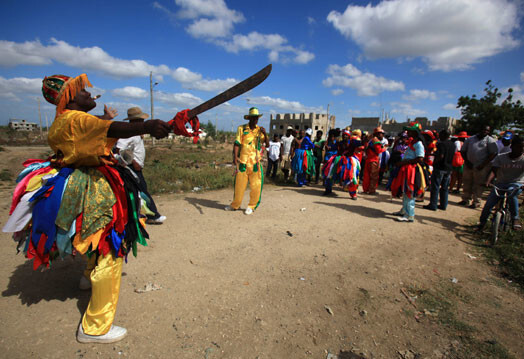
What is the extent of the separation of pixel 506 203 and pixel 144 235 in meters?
5.70

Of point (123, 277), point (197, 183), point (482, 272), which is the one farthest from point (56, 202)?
point (197, 183)

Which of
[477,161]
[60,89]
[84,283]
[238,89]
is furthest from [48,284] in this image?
[477,161]

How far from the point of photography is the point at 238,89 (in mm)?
2160

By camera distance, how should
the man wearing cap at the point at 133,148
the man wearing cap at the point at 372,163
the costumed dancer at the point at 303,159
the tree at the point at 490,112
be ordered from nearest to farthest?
the man wearing cap at the point at 133,148 < the man wearing cap at the point at 372,163 < the costumed dancer at the point at 303,159 < the tree at the point at 490,112

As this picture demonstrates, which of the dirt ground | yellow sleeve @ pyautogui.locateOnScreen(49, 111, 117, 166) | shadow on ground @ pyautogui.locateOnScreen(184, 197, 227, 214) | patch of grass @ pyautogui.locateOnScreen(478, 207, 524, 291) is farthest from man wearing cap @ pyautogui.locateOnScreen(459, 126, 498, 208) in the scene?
yellow sleeve @ pyautogui.locateOnScreen(49, 111, 117, 166)

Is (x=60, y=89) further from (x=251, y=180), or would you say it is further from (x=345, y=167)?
(x=345, y=167)

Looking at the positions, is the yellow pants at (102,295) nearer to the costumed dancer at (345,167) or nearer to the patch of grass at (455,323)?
the patch of grass at (455,323)

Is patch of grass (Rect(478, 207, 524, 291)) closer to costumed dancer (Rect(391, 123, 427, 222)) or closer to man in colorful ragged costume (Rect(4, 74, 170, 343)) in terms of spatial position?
costumed dancer (Rect(391, 123, 427, 222))

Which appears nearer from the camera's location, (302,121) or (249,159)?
(249,159)

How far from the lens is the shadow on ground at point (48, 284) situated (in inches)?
103

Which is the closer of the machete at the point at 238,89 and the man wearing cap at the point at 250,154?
the machete at the point at 238,89

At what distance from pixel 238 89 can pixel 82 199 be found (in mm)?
1445

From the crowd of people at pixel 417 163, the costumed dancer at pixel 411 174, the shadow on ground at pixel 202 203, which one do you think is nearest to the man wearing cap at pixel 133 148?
the shadow on ground at pixel 202 203

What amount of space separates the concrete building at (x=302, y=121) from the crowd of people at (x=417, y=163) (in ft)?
112
